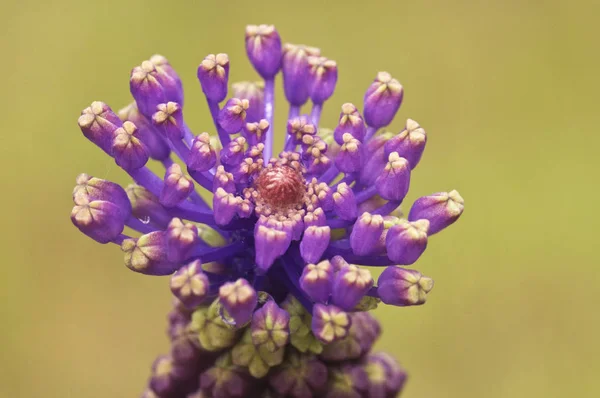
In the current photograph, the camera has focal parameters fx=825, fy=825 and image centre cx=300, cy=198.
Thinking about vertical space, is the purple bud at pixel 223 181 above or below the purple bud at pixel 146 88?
below

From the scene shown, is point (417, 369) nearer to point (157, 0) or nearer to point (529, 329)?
point (529, 329)

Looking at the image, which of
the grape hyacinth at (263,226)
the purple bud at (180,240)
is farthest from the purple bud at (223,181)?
the purple bud at (180,240)

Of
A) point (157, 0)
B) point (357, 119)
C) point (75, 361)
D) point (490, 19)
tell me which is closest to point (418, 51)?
point (490, 19)

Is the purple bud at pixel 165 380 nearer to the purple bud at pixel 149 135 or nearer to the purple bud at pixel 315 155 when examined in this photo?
the purple bud at pixel 149 135

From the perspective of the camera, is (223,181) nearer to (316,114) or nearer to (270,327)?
(270,327)

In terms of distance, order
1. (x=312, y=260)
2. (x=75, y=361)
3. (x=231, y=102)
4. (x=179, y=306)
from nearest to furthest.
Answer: (x=312, y=260), (x=231, y=102), (x=179, y=306), (x=75, y=361)

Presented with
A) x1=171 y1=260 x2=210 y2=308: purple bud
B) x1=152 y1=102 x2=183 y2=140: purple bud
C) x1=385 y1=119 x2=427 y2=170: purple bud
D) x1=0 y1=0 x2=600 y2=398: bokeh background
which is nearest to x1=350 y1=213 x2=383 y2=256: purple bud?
x1=385 y1=119 x2=427 y2=170: purple bud
